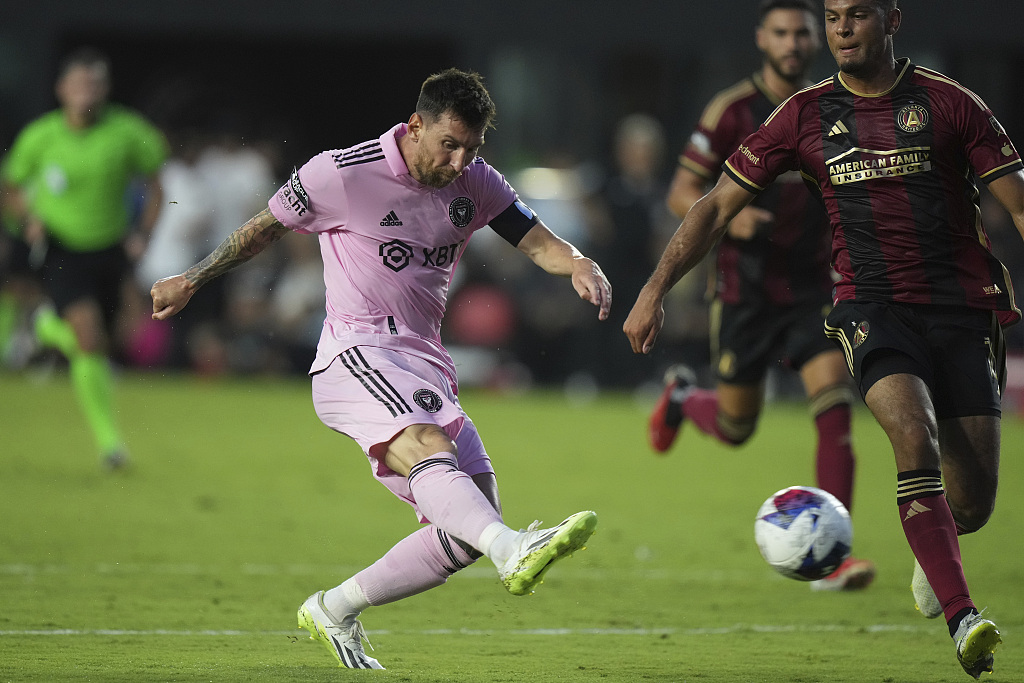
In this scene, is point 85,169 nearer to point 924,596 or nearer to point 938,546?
point 924,596

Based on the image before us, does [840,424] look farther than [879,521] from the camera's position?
No

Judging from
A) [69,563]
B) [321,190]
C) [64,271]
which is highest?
[321,190]

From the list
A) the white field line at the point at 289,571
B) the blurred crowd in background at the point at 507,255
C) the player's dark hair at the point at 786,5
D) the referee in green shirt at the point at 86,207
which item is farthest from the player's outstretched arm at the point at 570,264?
the blurred crowd in background at the point at 507,255

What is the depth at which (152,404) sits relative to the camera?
596 inches

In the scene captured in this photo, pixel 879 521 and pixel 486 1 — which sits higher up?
pixel 486 1

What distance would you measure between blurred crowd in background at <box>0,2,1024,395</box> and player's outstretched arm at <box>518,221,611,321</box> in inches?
383

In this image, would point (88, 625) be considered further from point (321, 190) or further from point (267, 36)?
point (267, 36)

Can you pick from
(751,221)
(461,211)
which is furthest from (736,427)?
(461,211)

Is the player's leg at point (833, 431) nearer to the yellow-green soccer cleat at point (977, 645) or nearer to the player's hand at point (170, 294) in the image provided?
the yellow-green soccer cleat at point (977, 645)

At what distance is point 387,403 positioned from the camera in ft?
16.8

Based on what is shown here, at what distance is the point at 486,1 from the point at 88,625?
14792mm

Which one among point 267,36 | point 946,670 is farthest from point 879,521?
point 267,36

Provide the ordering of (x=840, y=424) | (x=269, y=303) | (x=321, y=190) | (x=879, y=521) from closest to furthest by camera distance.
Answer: (x=321, y=190) < (x=840, y=424) < (x=879, y=521) < (x=269, y=303)

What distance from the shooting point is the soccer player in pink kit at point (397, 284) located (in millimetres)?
5117
